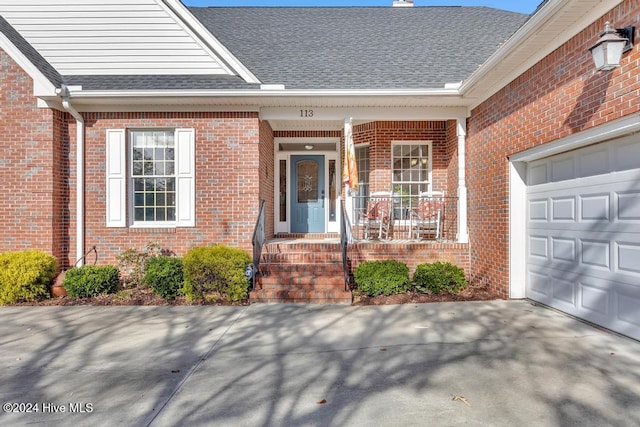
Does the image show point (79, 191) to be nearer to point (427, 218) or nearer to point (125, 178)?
point (125, 178)

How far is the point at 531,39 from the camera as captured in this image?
4.91 metres

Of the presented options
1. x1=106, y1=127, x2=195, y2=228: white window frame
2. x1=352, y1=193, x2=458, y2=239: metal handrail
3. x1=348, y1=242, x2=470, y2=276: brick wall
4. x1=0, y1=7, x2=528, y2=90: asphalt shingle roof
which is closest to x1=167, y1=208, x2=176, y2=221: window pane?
x1=106, y1=127, x2=195, y2=228: white window frame

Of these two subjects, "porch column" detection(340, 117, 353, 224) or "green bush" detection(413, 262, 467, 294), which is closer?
"green bush" detection(413, 262, 467, 294)

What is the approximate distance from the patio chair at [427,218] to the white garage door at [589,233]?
7.21 feet

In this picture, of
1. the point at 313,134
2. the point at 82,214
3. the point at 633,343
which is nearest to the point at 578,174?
the point at 633,343

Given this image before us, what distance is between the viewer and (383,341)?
4.34 m

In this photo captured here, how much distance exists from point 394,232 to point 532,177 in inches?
132

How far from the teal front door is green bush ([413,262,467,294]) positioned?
378 cm

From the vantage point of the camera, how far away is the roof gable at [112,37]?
754cm

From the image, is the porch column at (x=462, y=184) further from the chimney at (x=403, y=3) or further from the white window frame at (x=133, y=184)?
the chimney at (x=403, y=3)

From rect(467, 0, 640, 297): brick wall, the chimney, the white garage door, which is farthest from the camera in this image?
the chimney

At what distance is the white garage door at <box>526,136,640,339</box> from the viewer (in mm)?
4109

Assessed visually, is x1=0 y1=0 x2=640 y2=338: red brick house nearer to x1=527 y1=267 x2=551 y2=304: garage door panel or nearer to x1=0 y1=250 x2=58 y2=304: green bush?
x1=527 y1=267 x2=551 y2=304: garage door panel

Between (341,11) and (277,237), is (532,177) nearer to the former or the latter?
(277,237)
